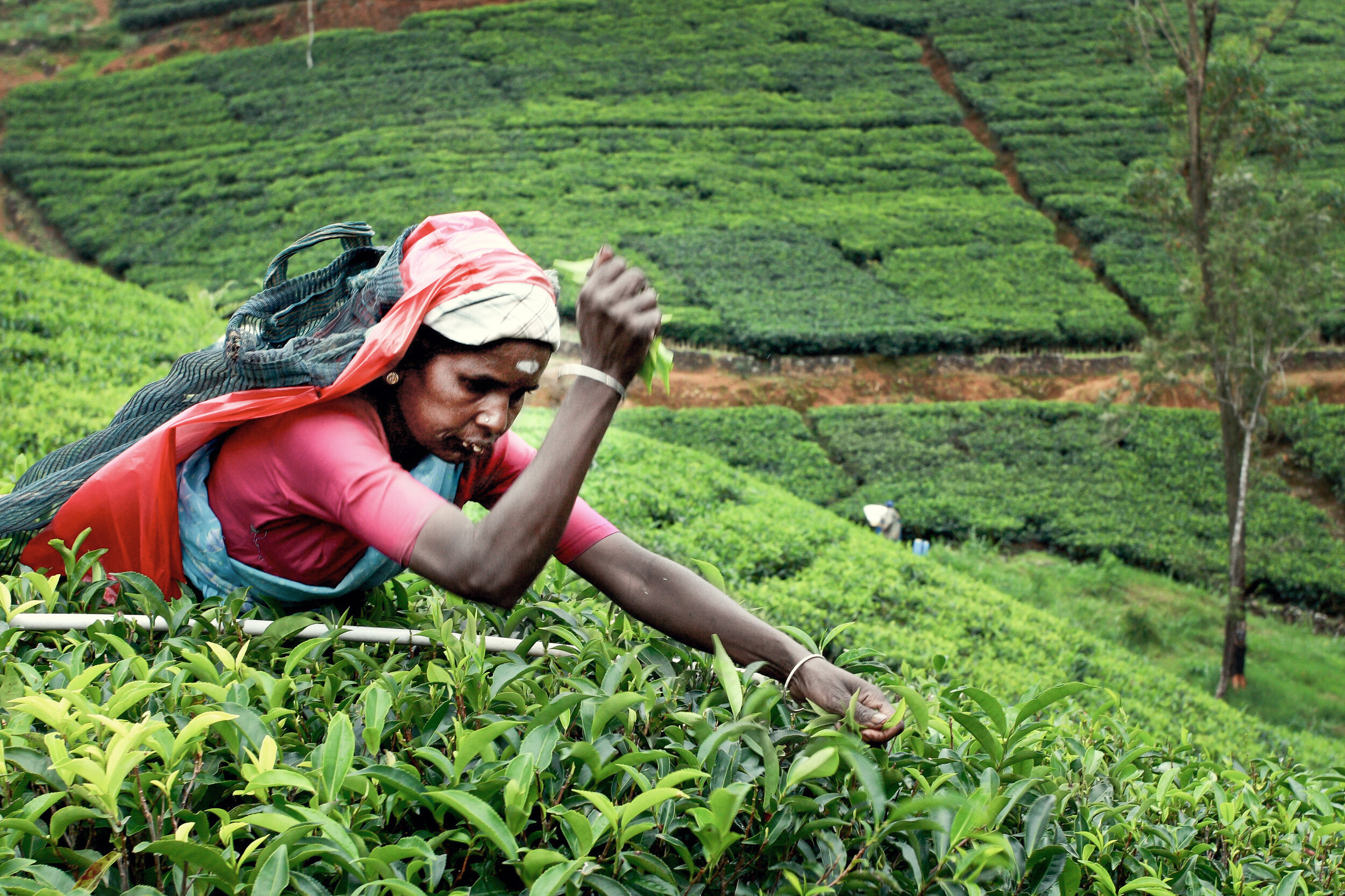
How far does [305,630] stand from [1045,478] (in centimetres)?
1123

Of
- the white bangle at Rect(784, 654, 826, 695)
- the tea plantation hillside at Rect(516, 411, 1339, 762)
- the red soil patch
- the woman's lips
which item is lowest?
the tea plantation hillside at Rect(516, 411, 1339, 762)

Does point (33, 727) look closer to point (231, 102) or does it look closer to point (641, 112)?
point (641, 112)

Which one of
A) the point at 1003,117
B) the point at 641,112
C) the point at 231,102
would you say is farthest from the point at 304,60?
the point at 1003,117

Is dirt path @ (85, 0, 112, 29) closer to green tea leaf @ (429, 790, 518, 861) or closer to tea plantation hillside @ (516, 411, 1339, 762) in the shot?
tea plantation hillside @ (516, 411, 1339, 762)

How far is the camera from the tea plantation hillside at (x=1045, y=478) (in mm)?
10227

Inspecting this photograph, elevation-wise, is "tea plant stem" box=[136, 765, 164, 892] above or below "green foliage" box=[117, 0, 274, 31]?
below

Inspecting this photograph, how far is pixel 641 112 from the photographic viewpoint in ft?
66.4

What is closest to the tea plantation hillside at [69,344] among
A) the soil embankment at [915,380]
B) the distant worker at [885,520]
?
the distant worker at [885,520]

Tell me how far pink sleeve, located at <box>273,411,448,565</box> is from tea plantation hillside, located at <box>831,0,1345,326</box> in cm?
1550

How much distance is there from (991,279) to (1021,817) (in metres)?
15.7

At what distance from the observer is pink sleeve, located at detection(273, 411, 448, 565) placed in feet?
4.62

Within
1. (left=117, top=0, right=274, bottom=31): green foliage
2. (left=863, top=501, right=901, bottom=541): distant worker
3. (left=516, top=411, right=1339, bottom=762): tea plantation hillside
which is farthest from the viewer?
(left=117, top=0, right=274, bottom=31): green foliage

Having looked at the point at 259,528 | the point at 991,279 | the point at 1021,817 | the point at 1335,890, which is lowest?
the point at 991,279

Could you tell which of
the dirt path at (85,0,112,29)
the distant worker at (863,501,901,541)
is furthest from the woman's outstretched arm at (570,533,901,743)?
the dirt path at (85,0,112,29)
